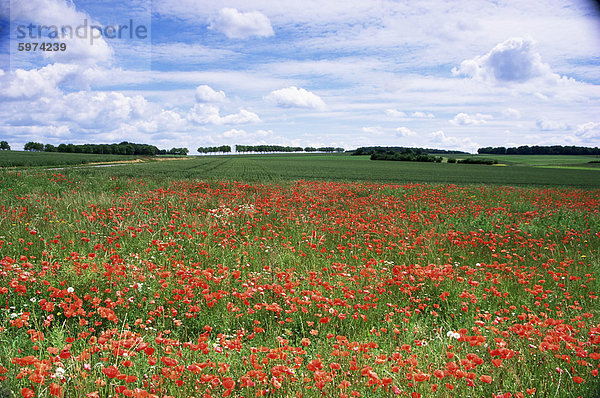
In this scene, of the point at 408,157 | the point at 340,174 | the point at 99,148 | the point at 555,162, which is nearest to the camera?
the point at 340,174

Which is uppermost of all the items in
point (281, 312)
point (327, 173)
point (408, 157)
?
point (408, 157)

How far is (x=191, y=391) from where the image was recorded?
2904 millimetres

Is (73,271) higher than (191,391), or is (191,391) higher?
(73,271)

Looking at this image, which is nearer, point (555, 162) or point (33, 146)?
point (555, 162)

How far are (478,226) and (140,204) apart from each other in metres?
10.2

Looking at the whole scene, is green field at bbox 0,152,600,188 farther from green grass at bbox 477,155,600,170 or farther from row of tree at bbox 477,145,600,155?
row of tree at bbox 477,145,600,155

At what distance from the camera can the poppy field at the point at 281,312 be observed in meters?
2.89

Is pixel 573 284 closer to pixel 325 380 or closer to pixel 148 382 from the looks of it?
pixel 325 380

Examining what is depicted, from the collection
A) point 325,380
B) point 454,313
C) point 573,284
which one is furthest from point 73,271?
point 573,284

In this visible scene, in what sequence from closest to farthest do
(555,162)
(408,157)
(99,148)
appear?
(555,162) → (408,157) → (99,148)

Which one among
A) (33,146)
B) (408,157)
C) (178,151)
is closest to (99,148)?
(33,146)

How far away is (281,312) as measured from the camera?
4.82 metres

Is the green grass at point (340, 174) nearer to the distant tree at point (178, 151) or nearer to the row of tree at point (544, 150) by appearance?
the row of tree at point (544, 150)

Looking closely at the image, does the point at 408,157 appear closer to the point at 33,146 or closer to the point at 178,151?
the point at 178,151
